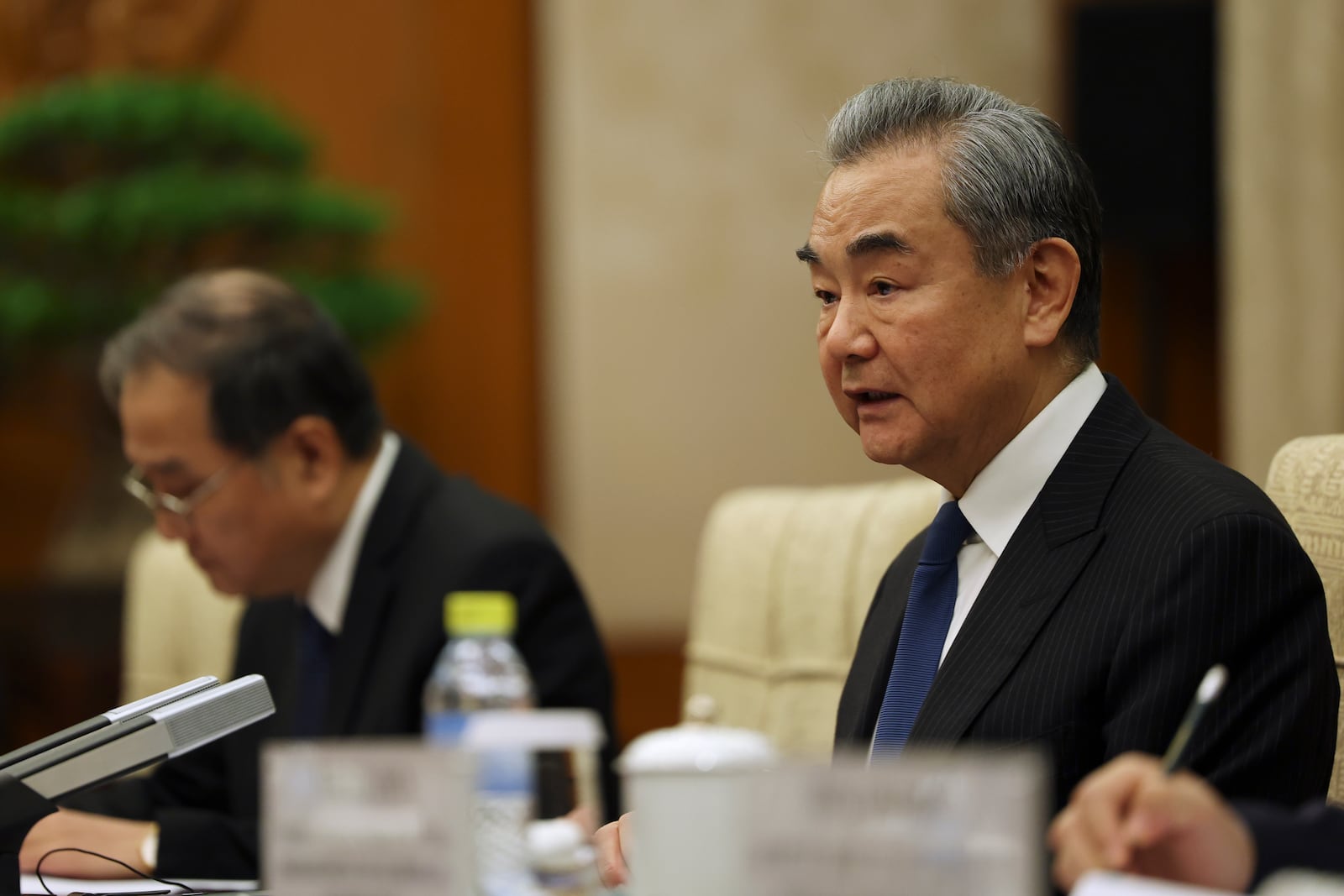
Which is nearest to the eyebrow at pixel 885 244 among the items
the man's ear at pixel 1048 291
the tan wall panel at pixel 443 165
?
the man's ear at pixel 1048 291

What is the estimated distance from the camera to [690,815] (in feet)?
2.95

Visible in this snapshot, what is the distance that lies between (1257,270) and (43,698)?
3.29 m

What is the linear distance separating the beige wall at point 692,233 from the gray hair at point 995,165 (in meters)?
3.22

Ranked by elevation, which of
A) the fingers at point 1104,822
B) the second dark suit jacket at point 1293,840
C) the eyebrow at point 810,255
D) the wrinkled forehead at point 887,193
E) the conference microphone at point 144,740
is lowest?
the conference microphone at point 144,740

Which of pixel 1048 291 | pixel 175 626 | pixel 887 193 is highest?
pixel 887 193

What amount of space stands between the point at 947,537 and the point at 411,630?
0.93m

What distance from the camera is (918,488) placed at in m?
2.28

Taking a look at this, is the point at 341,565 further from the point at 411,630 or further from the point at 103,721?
the point at 103,721

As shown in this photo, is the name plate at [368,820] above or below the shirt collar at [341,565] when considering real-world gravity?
above

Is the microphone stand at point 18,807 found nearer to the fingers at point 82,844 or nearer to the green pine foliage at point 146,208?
the fingers at point 82,844

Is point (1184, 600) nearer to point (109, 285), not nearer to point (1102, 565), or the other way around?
point (1102, 565)

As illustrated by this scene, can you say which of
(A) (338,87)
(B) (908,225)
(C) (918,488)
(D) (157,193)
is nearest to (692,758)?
(B) (908,225)

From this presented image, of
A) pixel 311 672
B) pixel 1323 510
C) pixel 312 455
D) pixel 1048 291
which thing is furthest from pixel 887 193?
pixel 311 672

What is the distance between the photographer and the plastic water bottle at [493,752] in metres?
0.97
